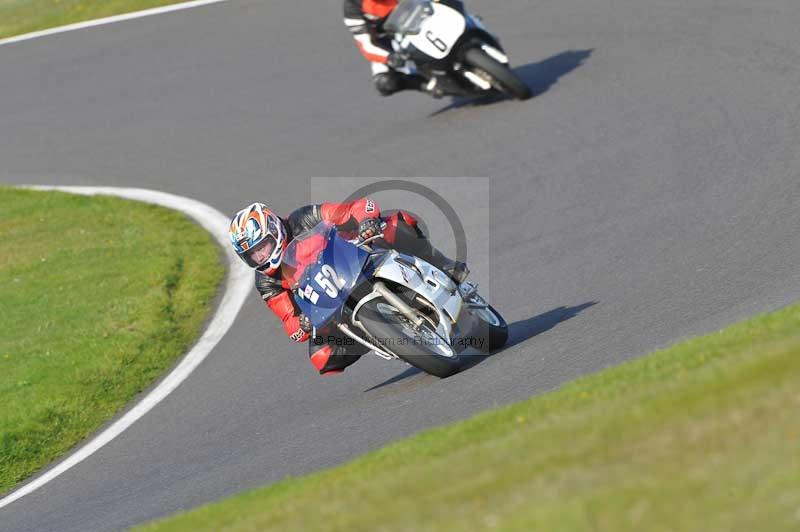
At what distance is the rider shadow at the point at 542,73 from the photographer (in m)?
15.2

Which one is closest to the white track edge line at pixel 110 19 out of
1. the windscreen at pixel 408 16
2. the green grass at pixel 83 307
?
the green grass at pixel 83 307

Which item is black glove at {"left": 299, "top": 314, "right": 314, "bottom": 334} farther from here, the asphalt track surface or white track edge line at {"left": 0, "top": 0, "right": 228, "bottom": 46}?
white track edge line at {"left": 0, "top": 0, "right": 228, "bottom": 46}

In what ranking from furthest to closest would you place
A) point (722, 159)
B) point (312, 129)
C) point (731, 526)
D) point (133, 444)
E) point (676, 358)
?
point (312, 129) < point (722, 159) < point (133, 444) < point (676, 358) < point (731, 526)

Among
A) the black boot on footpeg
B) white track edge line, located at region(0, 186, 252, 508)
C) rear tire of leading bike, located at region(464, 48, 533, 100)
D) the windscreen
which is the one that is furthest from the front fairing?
the windscreen

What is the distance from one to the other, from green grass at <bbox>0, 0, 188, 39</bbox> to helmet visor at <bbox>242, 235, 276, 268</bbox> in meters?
14.3

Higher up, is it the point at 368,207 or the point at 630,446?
the point at 630,446

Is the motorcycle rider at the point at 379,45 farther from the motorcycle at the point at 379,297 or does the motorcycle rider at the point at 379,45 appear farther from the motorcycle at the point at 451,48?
the motorcycle at the point at 379,297

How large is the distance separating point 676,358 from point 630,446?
1907 millimetres

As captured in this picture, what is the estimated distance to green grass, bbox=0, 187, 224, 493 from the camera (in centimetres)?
1041

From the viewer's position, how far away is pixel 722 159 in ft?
38.3

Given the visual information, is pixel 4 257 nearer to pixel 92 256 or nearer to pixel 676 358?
pixel 92 256

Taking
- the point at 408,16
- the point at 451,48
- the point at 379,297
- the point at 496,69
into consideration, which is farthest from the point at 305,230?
the point at 408,16

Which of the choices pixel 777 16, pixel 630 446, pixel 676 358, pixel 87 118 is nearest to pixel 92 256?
pixel 87 118

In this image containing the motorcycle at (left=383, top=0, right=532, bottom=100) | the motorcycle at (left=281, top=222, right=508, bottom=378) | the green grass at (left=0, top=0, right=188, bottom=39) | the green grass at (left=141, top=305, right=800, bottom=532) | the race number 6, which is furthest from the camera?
the green grass at (left=0, top=0, right=188, bottom=39)
